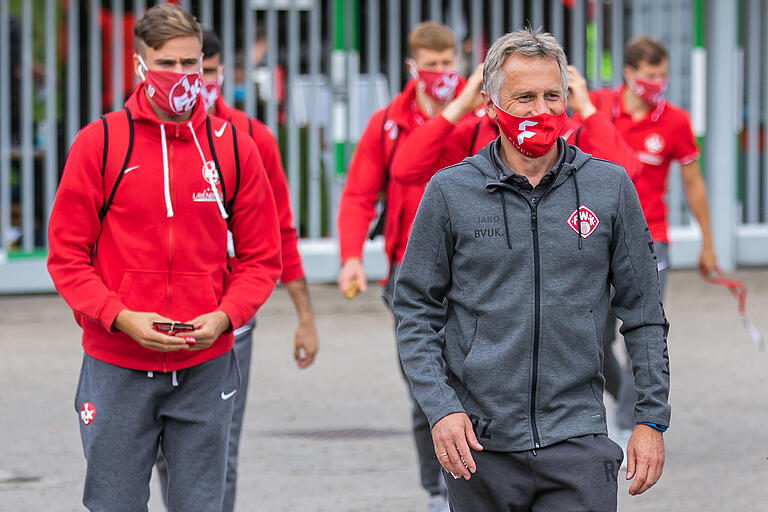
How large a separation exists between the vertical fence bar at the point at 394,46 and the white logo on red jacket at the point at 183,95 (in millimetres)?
8842

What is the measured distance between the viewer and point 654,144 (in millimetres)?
6938

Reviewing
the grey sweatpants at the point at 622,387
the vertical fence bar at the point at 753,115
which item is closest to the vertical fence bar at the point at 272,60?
the vertical fence bar at the point at 753,115

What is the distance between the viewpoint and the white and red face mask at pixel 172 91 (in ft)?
13.8

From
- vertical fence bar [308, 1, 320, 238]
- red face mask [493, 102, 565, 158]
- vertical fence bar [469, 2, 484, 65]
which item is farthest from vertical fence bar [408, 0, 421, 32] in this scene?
red face mask [493, 102, 565, 158]

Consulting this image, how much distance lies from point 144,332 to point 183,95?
2.54 feet

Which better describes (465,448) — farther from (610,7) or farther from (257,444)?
(610,7)

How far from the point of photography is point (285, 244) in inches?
203

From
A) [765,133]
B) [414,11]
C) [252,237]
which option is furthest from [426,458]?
[765,133]

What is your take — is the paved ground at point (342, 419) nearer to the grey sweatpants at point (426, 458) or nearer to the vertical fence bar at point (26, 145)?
the grey sweatpants at point (426, 458)

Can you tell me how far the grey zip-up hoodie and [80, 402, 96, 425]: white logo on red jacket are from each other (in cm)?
109

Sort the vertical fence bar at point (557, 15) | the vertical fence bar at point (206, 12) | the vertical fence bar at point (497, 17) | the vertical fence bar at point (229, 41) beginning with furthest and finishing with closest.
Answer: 1. the vertical fence bar at point (557, 15)
2. the vertical fence bar at point (497, 17)
3. the vertical fence bar at point (229, 41)
4. the vertical fence bar at point (206, 12)

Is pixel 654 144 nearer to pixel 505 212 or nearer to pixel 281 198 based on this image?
pixel 281 198

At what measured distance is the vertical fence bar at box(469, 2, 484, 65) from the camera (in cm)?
1324

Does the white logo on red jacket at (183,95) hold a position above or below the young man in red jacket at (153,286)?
above
